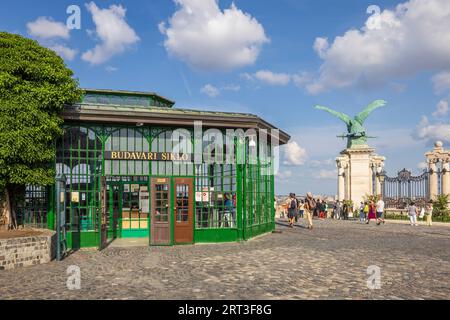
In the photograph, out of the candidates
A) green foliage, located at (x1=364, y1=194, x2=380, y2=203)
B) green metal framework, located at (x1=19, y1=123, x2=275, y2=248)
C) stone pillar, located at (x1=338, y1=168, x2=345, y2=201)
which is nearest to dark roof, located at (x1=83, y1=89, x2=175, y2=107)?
green metal framework, located at (x1=19, y1=123, x2=275, y2=248)

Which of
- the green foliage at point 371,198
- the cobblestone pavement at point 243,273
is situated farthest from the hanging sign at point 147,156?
the green foliage at point 371,198

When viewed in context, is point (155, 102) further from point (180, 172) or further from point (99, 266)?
point (99, 266)

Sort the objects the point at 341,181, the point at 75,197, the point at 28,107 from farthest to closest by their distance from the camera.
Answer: the point at 341,181, the point at 75,197, the point at 28,107

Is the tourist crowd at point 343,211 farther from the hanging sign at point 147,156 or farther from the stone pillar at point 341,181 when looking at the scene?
the hanging sign at point 147,156

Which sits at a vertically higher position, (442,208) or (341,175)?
(341,175)

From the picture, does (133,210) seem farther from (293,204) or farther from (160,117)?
(293,204)

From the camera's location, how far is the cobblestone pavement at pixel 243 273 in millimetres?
7719

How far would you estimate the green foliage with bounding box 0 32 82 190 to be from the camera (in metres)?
12.3

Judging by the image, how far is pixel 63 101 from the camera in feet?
43.5

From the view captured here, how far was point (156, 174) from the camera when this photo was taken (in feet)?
49.0

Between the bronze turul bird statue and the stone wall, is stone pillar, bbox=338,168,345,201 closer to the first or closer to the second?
the bronze turul bird statue

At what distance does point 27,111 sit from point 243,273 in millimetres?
7630

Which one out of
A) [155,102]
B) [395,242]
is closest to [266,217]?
[395,242]

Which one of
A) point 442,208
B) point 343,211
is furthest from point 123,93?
point 442,208
